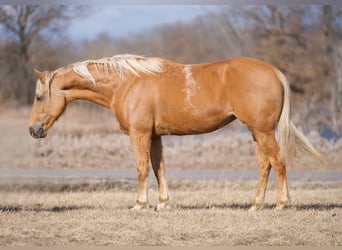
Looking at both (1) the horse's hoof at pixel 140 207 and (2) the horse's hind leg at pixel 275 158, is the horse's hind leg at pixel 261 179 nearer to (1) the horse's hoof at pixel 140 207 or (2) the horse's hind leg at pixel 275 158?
(2) the horse's hind leg at pixel 275 158

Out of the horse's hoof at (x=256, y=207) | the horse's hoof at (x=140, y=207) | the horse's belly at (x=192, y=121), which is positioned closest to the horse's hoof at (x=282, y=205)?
the horse's hoof at (x=256, y=207)

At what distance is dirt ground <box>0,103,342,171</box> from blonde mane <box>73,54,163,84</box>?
4773mm

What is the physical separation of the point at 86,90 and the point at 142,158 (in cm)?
105

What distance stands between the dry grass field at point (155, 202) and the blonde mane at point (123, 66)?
60.9 inches

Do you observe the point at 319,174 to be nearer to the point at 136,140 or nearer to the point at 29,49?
the point at 136,140

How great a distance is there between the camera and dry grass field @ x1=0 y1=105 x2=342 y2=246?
19.2 ft

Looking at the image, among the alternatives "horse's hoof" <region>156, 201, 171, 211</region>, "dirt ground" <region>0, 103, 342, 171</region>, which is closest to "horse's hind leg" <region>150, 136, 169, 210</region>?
"horse's hoof" <region>156, 201, 171, 211</region>

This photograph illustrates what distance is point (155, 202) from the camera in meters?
8.15

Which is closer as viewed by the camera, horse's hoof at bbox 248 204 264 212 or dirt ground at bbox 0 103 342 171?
horse's hoof at bbox 248 204 264 212

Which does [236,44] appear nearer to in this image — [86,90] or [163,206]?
[86,90]

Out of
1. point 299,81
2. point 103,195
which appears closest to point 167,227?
point 103,195

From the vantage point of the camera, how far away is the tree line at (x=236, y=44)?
A: 1394 centimetres

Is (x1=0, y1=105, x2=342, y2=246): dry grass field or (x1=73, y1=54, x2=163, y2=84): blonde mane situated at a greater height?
(x1=73, y1=54, x2=163, y2=84): blonde mane

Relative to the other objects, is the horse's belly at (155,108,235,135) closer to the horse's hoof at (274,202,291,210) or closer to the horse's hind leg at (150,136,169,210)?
the horse's hind leg at (150,136,169,210)
